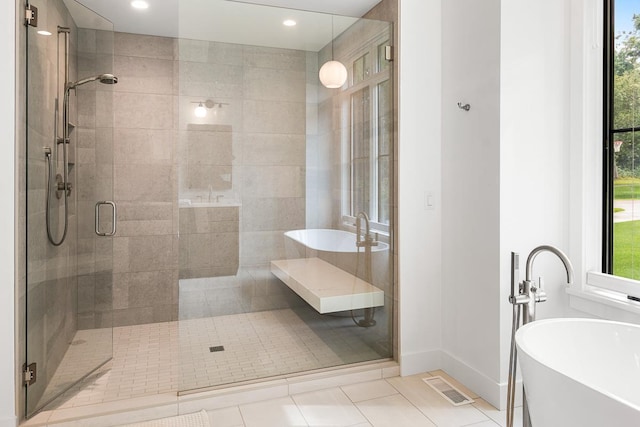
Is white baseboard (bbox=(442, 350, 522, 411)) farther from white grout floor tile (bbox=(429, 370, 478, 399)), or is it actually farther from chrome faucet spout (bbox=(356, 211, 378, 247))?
chrome faucet spout (bbox=(356, 211, 378, 247))

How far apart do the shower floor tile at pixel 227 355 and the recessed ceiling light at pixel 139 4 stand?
231 centimetres

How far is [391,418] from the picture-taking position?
2.40 metres

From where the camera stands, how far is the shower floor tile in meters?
2.57

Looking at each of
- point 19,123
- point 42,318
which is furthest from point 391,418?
point 19,123

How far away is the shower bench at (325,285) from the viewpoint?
2.71 metres

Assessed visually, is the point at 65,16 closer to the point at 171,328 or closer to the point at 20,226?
the point at 20,226

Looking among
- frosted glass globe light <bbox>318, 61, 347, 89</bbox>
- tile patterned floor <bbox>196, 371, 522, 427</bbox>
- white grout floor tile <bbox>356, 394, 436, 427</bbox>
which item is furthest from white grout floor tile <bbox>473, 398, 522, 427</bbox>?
frosted glass globe light <bbox>318, 61, 347, 89</bbox>

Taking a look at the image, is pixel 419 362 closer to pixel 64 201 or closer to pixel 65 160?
pixel 64 201

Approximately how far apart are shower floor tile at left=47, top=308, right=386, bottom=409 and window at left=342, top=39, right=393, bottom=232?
29.3 inches

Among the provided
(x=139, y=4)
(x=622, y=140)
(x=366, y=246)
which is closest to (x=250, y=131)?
(x=366, y=246)

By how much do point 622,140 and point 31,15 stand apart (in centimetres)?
316

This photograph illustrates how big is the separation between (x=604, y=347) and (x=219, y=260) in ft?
6.30

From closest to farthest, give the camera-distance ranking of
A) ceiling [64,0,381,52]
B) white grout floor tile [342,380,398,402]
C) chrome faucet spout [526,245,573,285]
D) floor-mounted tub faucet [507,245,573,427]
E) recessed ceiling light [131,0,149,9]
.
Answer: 1. chrome faucet spout [526,245,573,285]
2. floor-mounted tub faucet [507,245,573,427]
3. ceiling [64,0,381,52]
4. white grout floor tile [342,380,398,402]
5. recessed ceiling light [131,0,149,9]
